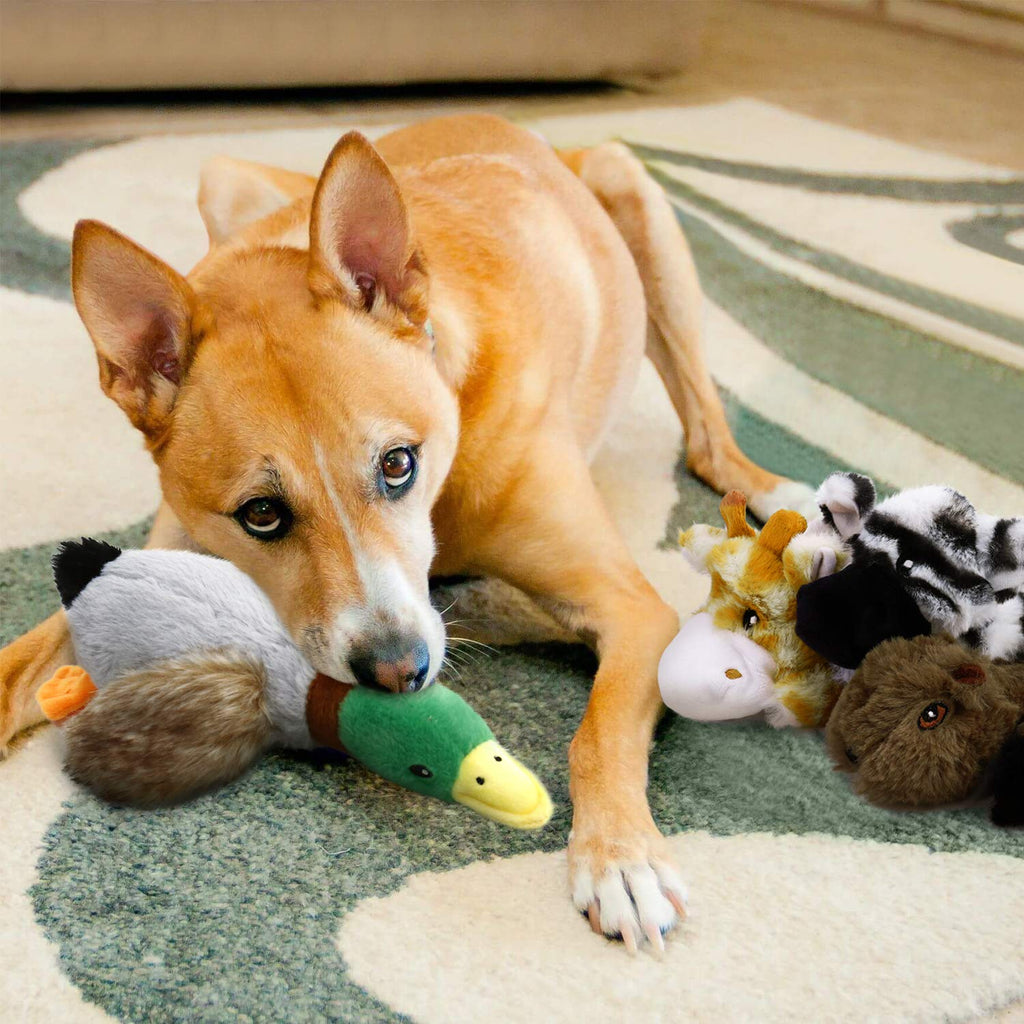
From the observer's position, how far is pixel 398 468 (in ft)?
5.47

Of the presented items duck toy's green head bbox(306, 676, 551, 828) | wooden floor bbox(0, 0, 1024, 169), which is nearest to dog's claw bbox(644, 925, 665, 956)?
duck toy's green head bbox(306, 676, 551, 828)

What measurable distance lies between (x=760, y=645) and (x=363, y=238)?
0.89 metres

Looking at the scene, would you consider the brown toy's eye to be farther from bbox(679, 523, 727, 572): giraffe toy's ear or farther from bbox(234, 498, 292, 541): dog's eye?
bbox(234, 498, 292, 541): dog's eye

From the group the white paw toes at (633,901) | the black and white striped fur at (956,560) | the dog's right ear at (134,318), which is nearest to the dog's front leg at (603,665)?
the white paw toes at (633,901)

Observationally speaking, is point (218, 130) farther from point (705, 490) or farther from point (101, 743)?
point (101, 743)

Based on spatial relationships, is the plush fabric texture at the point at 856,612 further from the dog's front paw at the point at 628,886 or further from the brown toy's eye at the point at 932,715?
the dog's front paw at the point at 628,886

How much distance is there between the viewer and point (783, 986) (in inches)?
50.4

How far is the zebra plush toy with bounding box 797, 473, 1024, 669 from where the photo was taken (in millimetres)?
1516

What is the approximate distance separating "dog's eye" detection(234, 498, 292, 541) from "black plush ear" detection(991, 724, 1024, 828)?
40.4 inches

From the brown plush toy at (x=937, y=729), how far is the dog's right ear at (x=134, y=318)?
1114mm

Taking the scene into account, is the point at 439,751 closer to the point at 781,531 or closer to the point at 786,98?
the point at 781,531

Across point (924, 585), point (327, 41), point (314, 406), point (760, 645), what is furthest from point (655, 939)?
point (327, 41)

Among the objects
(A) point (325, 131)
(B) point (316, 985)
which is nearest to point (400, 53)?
(A) point (325, 131)

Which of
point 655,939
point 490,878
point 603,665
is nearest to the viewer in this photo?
point 655,939
